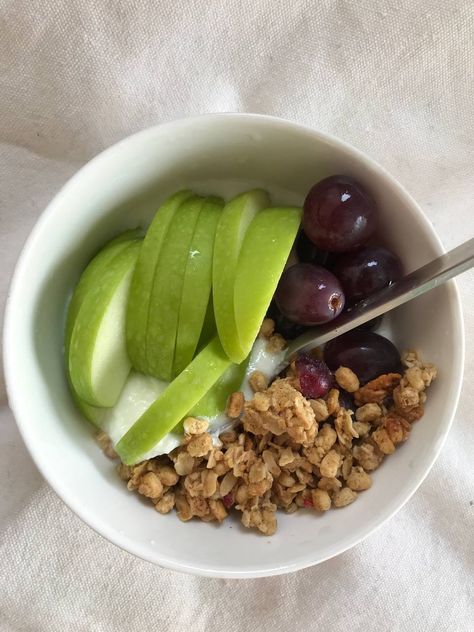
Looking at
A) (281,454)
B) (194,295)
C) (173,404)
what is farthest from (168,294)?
(281,454)

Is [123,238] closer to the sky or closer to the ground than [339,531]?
closer to the sky

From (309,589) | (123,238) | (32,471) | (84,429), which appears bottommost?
(309,589)

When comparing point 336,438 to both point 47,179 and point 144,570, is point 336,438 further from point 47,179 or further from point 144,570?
point 47,179

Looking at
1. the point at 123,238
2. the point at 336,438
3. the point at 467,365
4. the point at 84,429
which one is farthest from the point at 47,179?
the point at 467,365

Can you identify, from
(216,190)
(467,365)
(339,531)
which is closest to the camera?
(339,531)

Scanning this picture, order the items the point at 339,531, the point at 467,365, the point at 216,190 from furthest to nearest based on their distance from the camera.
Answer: the point at 467,365, the point at 216,190, the point at 339,531

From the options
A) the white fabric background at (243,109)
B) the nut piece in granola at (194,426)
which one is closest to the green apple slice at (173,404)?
the nut piece in granola at (194,426)

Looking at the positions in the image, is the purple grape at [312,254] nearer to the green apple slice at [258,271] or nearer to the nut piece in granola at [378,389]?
the green apple slice at [258,271]
